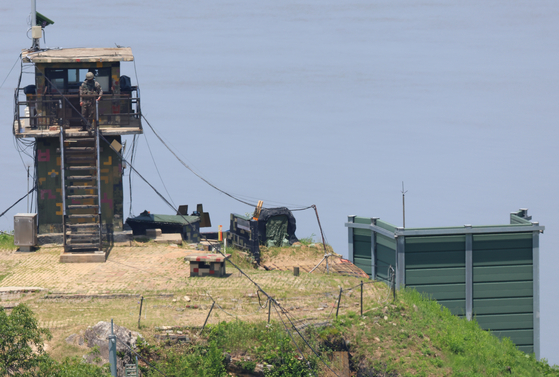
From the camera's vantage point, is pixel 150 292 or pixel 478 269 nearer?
pixel 150 292

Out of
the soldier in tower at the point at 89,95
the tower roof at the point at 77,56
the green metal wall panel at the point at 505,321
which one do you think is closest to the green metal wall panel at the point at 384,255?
the green metal wall panel at the point at 505,321

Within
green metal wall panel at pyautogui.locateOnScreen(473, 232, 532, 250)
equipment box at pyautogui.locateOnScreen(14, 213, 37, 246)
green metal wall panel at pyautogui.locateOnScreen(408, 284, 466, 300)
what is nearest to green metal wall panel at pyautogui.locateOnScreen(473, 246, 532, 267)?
green metal wall panel at pyautogui.locateOnScreen(473, 232, 532, 250)

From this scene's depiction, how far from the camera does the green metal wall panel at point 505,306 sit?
32.1 metres

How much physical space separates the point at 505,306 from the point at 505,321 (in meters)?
0.57

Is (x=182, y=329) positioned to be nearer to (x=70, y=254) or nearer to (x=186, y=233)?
(x=70, y=254)

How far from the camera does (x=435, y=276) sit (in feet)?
103

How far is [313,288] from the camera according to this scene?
30.8 metres

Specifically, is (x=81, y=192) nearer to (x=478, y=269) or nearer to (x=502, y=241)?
(x=478, y=269)

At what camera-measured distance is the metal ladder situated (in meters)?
35.3

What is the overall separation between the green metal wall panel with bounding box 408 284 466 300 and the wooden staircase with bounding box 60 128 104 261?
1266cm

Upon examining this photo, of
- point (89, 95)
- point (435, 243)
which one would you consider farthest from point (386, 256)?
point (89, 95)

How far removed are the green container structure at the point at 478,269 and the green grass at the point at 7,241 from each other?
591 inches

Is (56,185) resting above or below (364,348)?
above

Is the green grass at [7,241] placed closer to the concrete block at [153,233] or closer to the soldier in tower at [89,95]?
the concrete block at [153,233]
